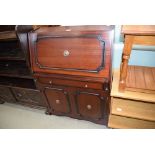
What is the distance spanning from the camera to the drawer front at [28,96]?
1.68 meters

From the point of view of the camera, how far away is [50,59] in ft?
A: 3.84

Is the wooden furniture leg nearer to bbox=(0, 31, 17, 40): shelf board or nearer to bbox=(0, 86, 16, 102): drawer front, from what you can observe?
bbox=(0, 31, 17, 40): shelf board

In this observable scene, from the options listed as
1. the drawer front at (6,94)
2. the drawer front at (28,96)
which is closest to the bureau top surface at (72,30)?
the drawer front at (28,96)

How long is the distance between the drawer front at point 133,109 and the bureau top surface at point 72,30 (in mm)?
616

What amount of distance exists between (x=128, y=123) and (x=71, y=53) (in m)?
0.89

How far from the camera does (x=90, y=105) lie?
54.1 inches

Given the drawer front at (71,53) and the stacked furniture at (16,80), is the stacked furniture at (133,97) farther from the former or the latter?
the stacked furniture at (16,80)

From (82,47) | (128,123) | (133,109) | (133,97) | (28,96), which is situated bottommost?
(128,123)

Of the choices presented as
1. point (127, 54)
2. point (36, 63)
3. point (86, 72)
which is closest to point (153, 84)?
point (127, 54)

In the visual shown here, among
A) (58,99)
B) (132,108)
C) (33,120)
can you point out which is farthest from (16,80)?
(132,108)

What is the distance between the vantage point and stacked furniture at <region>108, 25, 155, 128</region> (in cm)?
111

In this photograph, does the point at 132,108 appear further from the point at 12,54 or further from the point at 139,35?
the point at 12,54

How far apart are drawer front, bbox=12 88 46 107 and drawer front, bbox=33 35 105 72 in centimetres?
57
